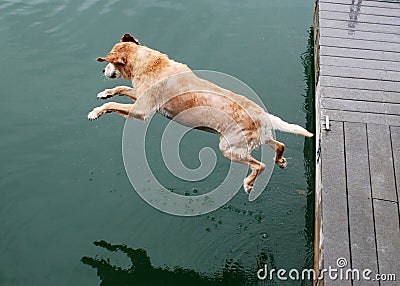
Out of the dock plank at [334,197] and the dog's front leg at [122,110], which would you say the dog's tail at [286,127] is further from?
the dog's front leg at [122,110]

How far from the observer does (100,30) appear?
8.00 m

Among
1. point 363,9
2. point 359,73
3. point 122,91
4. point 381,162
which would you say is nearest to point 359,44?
point 359,73

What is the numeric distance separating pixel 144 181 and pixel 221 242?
1151mm

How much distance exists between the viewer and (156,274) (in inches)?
201

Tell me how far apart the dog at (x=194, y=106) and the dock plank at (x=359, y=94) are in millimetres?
1068

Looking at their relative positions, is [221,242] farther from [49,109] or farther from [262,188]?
[49,109]

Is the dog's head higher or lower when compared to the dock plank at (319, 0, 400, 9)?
lower

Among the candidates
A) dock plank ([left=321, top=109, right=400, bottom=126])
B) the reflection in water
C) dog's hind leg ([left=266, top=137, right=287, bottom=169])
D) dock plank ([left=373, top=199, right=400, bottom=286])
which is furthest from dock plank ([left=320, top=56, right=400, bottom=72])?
the reflection in water

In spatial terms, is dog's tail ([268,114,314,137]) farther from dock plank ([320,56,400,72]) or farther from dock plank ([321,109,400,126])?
dock plank ([320,56,400,72])

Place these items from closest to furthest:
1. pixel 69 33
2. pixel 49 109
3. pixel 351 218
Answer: pixel 351 218 → pixel 49 109 → pixel 69 33

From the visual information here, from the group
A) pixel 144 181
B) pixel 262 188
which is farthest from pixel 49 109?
pixel 262 188

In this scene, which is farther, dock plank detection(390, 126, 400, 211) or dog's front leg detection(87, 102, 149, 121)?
dog's front leg detection(87, 102, 149, 121)

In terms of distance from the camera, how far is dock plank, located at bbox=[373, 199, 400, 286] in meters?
3.96

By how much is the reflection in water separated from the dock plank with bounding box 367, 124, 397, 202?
128 cm
